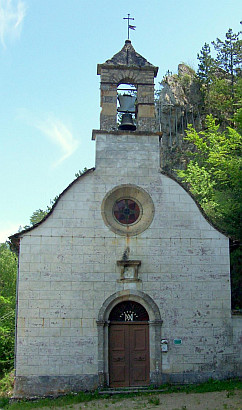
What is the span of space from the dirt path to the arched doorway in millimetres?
1059

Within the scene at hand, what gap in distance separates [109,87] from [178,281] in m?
7.36

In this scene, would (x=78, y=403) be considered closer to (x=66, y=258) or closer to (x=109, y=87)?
(x=66, y=258)

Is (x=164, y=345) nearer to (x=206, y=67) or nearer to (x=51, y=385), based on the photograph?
(x=51, y=385)

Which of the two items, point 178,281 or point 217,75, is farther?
point 217,75

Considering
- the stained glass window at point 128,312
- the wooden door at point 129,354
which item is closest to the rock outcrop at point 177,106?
the stained glass window at point 128,312

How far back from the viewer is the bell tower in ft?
50.8

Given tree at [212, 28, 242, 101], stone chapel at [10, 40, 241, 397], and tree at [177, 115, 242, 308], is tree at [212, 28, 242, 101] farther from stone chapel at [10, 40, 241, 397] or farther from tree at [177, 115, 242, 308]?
stone chapel at [10, 40, 241, 397]

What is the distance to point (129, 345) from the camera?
548 inches

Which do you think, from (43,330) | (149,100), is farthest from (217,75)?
(43,330)

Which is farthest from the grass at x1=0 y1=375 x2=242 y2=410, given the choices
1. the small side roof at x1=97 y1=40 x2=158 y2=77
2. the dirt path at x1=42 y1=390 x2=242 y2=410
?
the small side roof at x1=97 y1=40 x2=158 y2=77

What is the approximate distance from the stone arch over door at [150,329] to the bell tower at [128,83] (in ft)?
19.4

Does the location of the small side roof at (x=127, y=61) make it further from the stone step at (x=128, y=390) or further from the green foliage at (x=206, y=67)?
the green foliage at (x=206, y=67)

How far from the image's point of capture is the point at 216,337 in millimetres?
14039

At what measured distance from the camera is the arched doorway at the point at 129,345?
13664 millimetres
